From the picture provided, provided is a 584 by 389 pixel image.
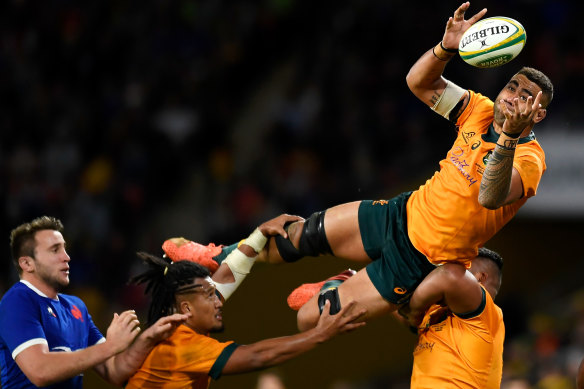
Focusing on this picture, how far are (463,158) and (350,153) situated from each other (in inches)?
199

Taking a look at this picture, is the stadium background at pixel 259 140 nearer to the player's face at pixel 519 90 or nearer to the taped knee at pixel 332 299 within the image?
the taped knee at pixel 332 299

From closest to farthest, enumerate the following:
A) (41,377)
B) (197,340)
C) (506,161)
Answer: (506,161), (41,377), (197,340)

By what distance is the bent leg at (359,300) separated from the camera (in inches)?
183

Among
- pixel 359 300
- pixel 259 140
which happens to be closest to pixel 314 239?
pixel 359 300

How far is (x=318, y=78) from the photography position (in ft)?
34.7

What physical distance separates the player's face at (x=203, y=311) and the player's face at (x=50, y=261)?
2.29 feet

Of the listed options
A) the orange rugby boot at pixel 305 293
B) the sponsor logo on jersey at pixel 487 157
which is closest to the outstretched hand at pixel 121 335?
the orange rugby boot at pixel 305 293

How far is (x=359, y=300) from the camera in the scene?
464 cm

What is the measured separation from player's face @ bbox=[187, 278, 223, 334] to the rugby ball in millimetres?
1815

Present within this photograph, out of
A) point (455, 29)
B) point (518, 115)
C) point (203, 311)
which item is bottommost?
point (203, 311)

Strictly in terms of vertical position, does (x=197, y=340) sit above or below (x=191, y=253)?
below

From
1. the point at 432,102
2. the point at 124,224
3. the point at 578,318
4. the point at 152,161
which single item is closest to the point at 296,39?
the point at 152,161

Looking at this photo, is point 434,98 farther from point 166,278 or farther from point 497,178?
point 166,278

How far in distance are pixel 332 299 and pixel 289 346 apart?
0.37 m
